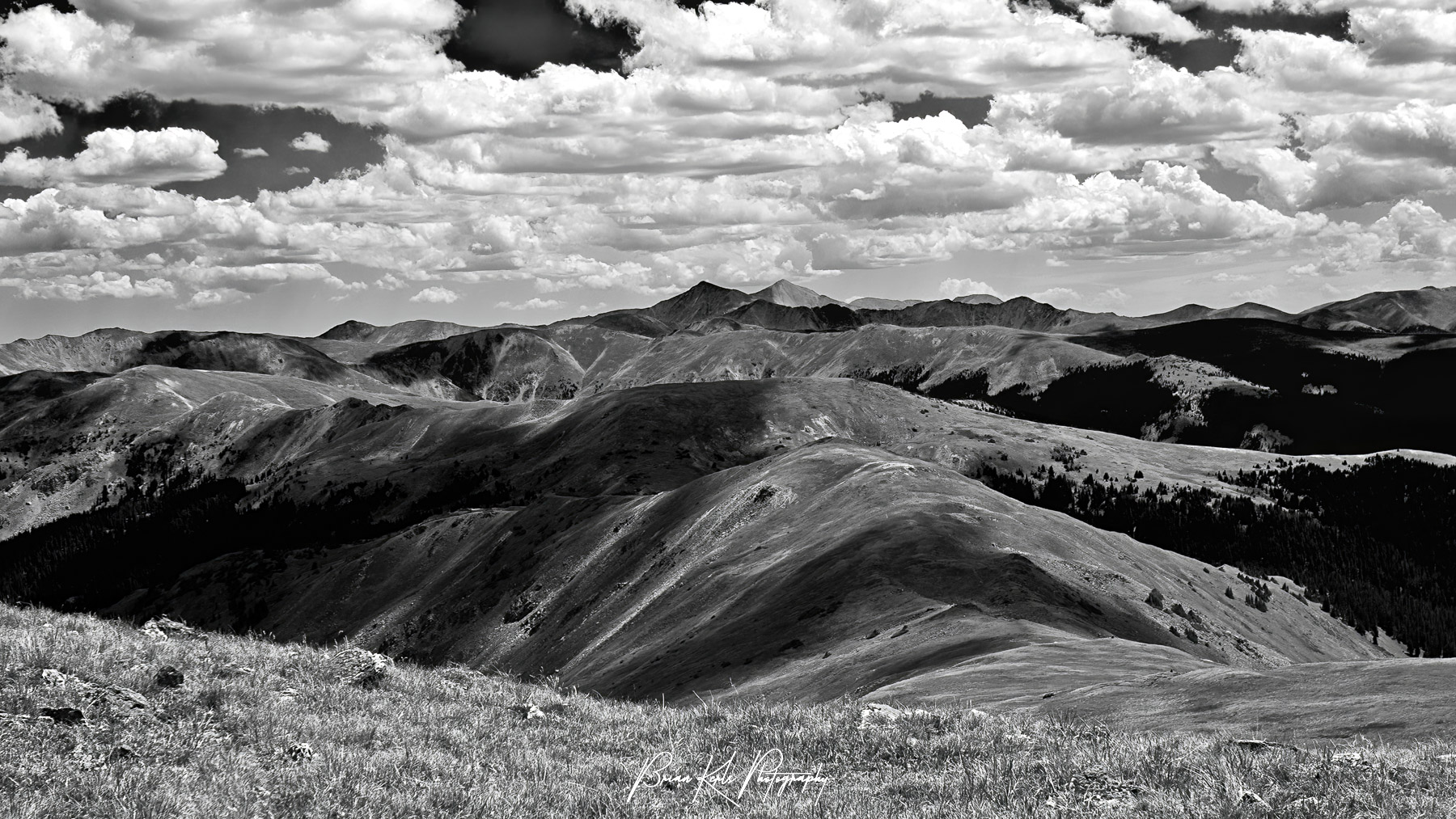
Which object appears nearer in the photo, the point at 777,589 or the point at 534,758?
the point at 534,758

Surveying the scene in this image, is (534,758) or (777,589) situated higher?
(534,758)

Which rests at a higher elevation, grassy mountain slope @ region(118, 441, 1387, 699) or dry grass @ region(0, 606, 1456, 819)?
dry grass @ region(0, 606, 1456, 819)

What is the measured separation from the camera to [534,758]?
13133 mm

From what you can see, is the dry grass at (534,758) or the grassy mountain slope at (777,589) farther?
the grassy mountain slope at (777,589)

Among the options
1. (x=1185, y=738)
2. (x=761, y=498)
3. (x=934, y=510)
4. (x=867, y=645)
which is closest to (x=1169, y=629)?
(x=934, y=510)

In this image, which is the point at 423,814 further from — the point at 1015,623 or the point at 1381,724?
the point at 1015,623

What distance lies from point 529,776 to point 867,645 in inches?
1431

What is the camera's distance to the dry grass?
10500mm

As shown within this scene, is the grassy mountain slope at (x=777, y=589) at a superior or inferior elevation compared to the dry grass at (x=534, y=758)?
inferior

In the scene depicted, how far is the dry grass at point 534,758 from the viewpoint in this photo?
1050 centimetres

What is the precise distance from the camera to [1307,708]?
19.7m

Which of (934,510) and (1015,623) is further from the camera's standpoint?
(934,510)

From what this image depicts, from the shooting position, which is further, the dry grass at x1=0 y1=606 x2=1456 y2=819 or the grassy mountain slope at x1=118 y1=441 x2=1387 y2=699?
the grassy mountain slope at x1=118 y1=441 x2=1387 y2=699

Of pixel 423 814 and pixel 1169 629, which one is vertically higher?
pixel 423 814
